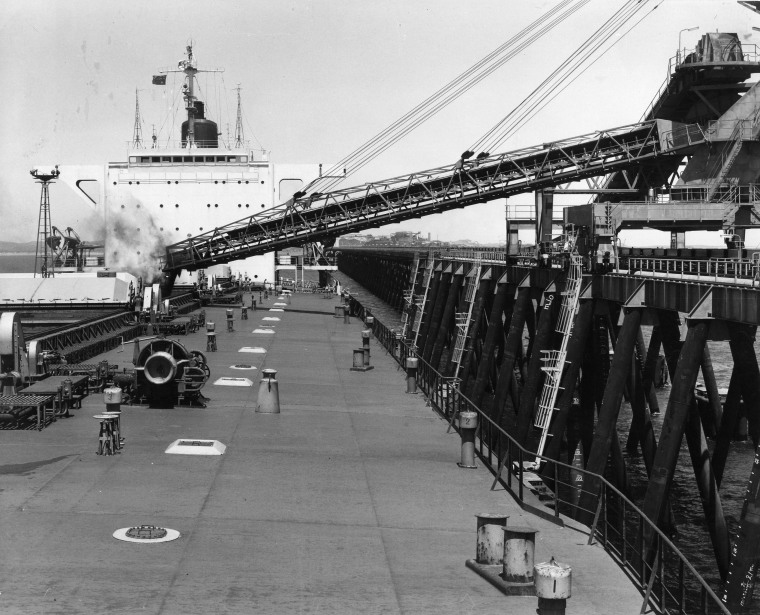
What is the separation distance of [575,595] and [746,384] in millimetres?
8749

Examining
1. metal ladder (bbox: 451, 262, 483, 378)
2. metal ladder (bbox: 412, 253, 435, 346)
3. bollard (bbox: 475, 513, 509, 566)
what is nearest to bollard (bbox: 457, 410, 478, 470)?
bollard (bbox: 475, 513, 509, 566)

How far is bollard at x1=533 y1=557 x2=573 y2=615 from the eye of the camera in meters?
8.55

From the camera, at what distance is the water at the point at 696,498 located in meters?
22.9

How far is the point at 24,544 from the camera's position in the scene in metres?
12.2

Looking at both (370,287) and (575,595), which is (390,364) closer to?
(575,595)

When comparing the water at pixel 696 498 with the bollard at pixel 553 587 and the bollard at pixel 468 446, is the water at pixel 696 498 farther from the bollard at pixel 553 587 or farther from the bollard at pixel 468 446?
the bollard at pixel 553 587

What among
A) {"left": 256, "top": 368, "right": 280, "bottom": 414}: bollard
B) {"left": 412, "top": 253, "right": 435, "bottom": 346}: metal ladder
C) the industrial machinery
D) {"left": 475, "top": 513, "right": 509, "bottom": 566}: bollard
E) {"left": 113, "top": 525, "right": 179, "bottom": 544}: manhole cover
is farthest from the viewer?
{"left": 412, "top": 253, "right": 435, "bottom": 346}: metal ladder

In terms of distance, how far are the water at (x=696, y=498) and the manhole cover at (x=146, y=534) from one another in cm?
1197

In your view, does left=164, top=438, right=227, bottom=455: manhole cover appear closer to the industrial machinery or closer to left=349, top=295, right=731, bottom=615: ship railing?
the industrial machinery

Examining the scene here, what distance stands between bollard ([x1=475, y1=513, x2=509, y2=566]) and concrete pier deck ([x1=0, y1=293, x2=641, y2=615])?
0.27 m

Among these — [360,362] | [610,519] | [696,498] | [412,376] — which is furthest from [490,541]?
[360,362]

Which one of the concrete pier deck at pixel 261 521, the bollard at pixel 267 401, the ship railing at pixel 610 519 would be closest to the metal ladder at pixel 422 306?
the ship railing at pixel 610 519

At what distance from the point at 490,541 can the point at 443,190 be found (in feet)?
160

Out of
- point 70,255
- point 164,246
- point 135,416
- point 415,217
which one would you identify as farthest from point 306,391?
point 70,255
